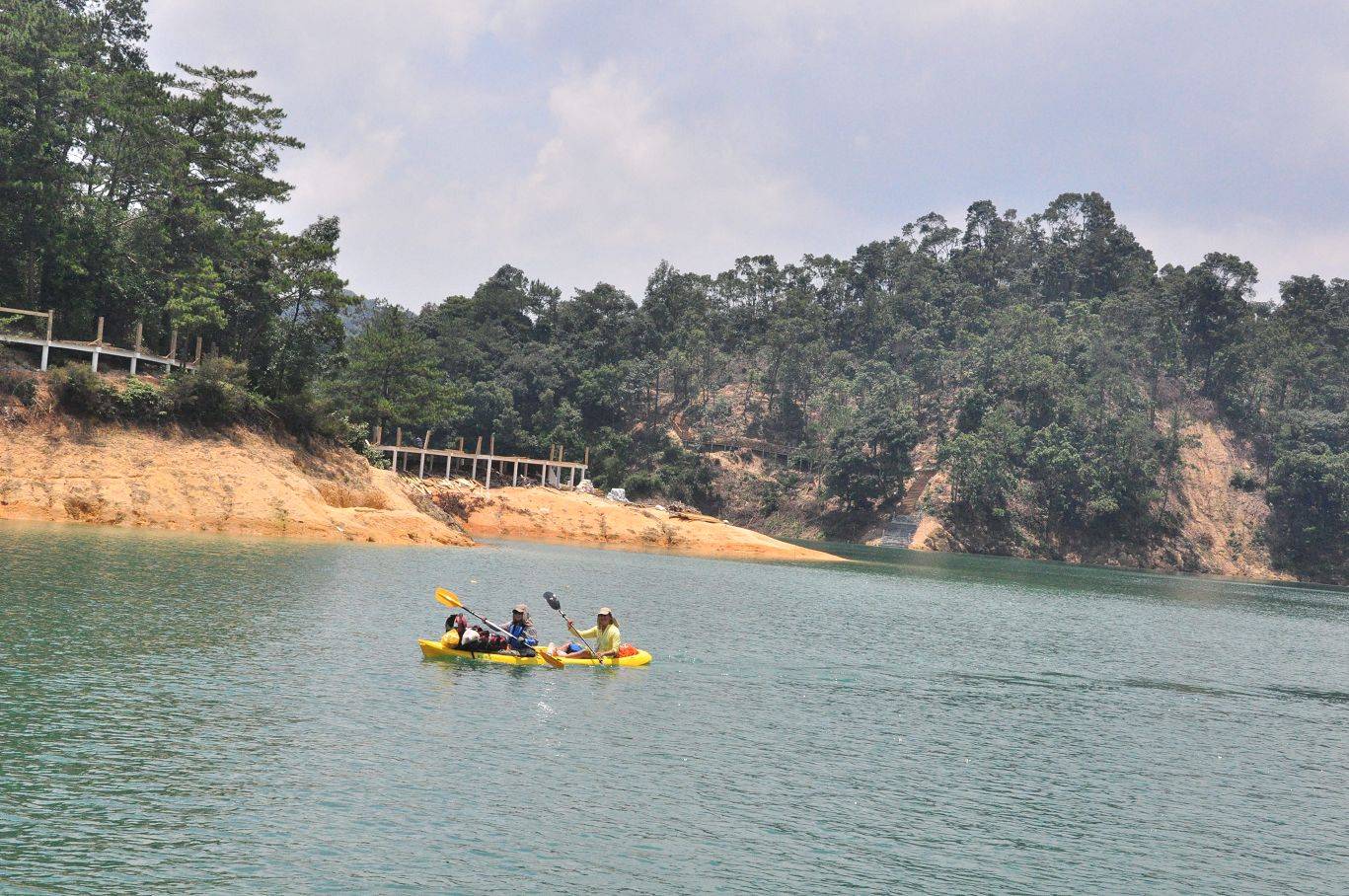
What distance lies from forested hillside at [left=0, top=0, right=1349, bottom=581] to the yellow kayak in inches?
1799

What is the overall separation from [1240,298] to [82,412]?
544 feet

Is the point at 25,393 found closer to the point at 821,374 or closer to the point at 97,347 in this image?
the point at 97,347

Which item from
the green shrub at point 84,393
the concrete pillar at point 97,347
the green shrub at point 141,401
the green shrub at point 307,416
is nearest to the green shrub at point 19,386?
the green shrub at point 84,393

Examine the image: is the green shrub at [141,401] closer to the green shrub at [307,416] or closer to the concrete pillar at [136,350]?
the concrete pillar at [136,350]

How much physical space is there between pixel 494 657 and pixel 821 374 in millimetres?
141782

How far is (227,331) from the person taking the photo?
77625mm

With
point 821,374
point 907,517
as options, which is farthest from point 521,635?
point 821,374

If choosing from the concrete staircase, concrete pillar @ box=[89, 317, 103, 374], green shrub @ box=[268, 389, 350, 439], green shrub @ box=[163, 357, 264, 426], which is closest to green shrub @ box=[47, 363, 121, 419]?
concrete pillar @ box=[89, 317, 103, 374]

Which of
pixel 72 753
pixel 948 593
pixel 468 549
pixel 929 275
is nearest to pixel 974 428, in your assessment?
pixel 929 275

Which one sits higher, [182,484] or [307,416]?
[307,416]

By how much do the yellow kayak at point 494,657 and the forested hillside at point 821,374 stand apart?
45.7 meters

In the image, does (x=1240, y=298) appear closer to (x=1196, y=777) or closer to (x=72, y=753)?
(x=1196, y=777)

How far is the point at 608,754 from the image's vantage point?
2491 centimetres

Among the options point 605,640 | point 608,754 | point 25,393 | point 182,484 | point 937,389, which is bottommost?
point 608,754
